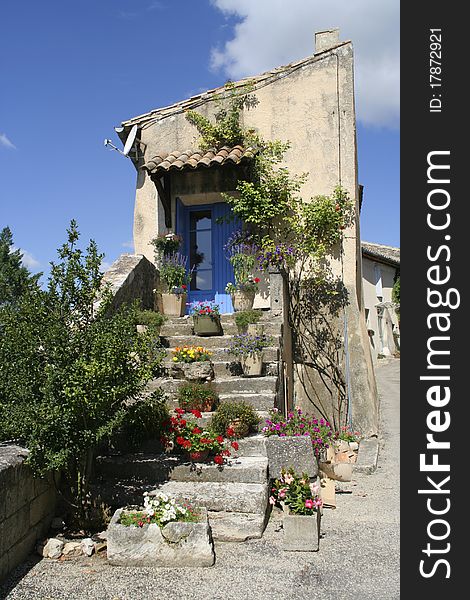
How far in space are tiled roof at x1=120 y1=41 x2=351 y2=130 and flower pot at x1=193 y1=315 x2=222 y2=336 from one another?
4.69m

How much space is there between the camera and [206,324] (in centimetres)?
800

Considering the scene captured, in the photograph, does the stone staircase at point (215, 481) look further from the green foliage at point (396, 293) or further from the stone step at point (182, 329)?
the green foliage at point (396, 293)

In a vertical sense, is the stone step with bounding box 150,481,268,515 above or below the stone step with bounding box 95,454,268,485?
below

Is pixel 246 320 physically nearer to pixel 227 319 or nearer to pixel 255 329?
pixel 255 329

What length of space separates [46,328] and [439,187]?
10.6ft

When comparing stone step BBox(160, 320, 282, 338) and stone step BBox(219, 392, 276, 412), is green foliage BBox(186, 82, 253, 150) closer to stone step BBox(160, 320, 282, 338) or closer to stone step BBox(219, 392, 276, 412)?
stone step BBox(160, 320, 282, 338)

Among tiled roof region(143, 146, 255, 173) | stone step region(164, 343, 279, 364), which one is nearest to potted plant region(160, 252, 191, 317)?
tiled roof region(143, 146, 255, 173)

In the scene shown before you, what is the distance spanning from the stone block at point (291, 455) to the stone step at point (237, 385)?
4.16 feet

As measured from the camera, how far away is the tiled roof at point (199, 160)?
368 inches

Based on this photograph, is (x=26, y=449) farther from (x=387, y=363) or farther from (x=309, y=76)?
(x=387, y=363)

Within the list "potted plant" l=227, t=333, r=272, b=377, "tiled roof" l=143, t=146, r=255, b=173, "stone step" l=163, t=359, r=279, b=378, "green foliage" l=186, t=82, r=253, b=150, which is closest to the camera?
"potted plant" l=227, t=333, r=272, b=377

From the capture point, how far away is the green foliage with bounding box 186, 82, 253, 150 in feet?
33.0

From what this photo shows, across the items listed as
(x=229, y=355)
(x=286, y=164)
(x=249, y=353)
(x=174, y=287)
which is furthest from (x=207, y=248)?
(x=249, y=353)

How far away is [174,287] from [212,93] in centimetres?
398
